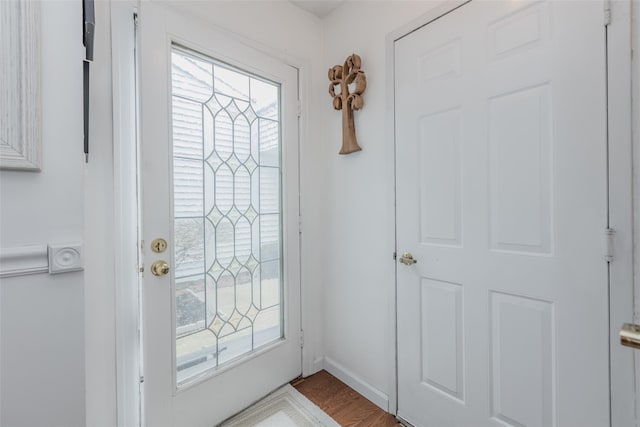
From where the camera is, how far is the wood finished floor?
4.90 feet

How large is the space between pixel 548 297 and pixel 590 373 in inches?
10.1

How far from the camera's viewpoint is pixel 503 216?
1134mm

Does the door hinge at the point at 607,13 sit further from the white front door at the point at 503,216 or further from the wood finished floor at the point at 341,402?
the wood finished floor at the point at 341,402

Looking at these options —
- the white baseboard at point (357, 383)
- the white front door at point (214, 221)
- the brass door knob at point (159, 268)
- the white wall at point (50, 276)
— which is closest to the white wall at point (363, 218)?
the white baseboard at point (357, 383)

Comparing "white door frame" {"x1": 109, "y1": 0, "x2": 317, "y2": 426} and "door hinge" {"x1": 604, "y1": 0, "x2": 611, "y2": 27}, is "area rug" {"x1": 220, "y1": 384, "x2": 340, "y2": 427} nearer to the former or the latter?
"white door frame" {"x1": 109, "y1": 0, "x2": 317, "y2": 426}

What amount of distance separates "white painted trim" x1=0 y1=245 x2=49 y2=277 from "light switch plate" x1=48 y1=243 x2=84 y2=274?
18 millimetres

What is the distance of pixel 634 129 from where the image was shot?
0.86m

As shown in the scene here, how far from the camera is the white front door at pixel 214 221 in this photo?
4.09ft

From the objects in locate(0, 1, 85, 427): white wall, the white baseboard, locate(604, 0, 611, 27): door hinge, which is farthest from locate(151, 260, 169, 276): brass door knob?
locate(604, 0, 611, 27): door hinge

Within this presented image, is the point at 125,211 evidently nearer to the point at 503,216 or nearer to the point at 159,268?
the point at 159,268

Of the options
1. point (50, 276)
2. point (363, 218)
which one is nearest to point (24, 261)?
point (50, 276)

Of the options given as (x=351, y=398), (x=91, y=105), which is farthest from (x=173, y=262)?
(x=351, y=398)

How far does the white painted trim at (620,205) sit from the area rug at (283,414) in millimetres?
1168

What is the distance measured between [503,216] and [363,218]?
29.1 inches
